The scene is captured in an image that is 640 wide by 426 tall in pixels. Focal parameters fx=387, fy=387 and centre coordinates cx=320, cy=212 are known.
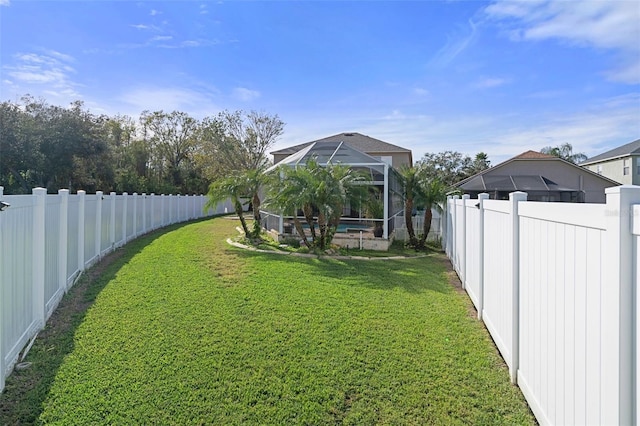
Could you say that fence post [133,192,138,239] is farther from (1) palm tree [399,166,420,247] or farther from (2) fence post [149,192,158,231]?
(1) palm tree [399,166,420,247]

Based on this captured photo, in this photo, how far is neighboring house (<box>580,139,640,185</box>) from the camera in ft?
92.6

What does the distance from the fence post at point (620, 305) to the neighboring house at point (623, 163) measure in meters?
33.8

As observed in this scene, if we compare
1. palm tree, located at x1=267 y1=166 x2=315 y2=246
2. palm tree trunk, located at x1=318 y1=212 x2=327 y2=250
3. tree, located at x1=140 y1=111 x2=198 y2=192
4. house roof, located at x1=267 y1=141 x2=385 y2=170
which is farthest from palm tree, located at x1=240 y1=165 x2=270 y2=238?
tree, located at x1=140 y1=111 x2=198 y2=192

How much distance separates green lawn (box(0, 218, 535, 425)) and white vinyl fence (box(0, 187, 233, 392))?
0.43m

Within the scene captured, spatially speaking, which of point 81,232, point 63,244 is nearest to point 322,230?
point 81,232

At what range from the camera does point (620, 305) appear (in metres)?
Result: 1.77

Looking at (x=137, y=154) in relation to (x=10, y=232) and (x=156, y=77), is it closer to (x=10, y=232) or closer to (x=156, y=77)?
(x=156, y=77)

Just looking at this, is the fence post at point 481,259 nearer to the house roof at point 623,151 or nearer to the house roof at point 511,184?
the house roof at point 511,184

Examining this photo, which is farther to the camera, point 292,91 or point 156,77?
point 292,91

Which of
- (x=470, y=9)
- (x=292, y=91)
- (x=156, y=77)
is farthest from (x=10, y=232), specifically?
(x=292, y=91)

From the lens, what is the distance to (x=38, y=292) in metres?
4.91

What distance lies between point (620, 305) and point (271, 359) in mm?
3252

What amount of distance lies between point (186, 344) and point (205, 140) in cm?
3477

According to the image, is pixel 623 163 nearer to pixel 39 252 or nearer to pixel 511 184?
pixel 511 184
